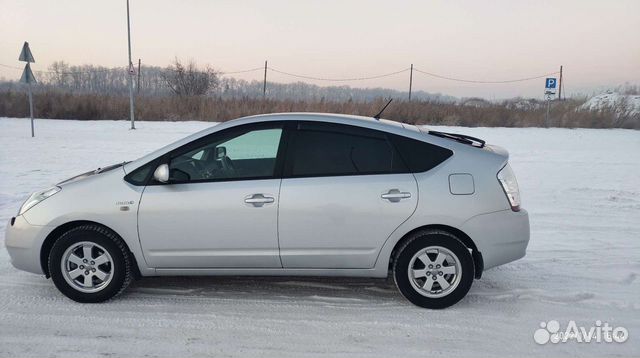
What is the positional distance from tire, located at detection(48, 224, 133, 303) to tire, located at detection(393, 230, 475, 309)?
234cm

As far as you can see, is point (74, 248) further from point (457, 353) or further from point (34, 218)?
point (457, 353)

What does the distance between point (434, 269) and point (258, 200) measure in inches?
62.2

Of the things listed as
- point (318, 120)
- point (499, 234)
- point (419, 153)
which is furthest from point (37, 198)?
point (499, 234)

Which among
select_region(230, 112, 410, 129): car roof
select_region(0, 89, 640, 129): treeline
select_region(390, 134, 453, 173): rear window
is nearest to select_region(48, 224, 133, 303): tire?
select_region(230, 112, 410, 129): car roof

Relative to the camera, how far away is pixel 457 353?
11.6ft

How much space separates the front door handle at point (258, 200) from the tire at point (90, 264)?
1152 millimetres

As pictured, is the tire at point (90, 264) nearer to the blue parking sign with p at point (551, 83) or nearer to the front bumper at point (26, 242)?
the front bumper at point (26, 242)

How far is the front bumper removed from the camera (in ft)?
13.7

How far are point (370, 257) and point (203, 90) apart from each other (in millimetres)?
33139

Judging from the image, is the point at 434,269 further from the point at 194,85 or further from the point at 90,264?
the point at 194,85

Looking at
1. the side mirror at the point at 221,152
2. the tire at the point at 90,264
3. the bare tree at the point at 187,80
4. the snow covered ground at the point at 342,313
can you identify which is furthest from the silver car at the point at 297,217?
the bare tree at the point at 187,80

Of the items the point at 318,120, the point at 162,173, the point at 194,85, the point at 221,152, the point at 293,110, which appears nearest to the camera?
the point at 162,173

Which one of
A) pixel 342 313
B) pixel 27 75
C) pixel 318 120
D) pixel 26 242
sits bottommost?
pixel 342 313

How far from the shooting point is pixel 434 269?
415 cm
